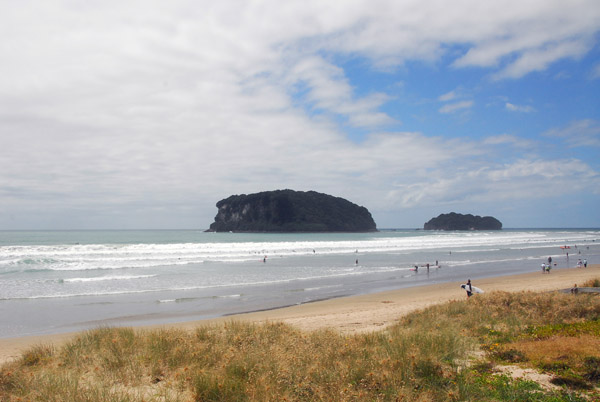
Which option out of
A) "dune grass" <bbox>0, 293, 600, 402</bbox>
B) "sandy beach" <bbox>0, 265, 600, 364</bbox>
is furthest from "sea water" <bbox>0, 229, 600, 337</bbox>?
"dune grass" <bbox>0, 293, 600, 402</bbox>

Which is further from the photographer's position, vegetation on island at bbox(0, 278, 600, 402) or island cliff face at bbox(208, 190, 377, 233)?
island cliff face at bbox(208, 190, 377, 233)

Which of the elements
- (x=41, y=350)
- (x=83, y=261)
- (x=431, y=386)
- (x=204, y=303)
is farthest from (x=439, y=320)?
(x=83, y=261)

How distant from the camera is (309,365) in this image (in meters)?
5.87

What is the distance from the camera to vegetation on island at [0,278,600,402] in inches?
201

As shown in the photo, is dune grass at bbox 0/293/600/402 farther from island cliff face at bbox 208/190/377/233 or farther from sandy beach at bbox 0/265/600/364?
island cliff face at bbox 208/190/377/233

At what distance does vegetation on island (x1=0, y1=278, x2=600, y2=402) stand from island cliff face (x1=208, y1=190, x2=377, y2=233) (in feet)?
465

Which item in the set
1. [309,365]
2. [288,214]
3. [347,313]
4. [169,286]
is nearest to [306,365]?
[309,365]

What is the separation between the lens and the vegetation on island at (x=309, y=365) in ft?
16.7

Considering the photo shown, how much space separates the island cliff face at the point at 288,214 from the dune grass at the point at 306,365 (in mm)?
141616

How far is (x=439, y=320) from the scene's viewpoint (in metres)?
9.46

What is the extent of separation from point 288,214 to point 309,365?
150224 millimetres

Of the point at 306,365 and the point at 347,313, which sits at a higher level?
the point at 306,365

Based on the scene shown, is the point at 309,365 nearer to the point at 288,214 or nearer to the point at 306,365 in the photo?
the point at 306,365

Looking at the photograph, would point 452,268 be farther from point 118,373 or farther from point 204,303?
point 118,373
